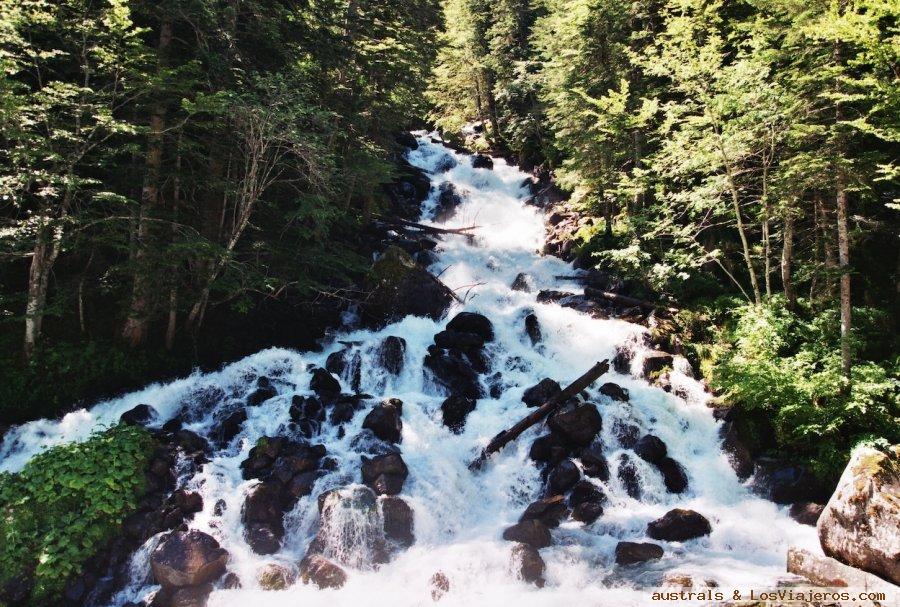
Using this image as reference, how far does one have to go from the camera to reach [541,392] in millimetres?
13078

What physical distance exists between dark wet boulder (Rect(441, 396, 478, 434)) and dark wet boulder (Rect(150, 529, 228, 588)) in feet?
19.3

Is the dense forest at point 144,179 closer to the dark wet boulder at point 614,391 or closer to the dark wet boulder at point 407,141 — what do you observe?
the dark wet boulder at point 614,391

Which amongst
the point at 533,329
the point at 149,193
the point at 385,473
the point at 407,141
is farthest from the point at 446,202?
the point at 385,473

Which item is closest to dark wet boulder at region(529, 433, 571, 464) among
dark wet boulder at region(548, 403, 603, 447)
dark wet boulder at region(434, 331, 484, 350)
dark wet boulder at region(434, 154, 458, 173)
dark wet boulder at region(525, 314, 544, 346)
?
dark wet boulder at region(548, 403, 603, 447)

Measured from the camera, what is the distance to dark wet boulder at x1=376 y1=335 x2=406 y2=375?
47.4 ft

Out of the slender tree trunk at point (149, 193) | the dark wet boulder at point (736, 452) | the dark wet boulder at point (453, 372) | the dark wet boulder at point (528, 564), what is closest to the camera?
the dark wet boulder at point (528, 564)

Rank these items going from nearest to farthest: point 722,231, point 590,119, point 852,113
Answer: point 852,113, point 722,231, point 590,119

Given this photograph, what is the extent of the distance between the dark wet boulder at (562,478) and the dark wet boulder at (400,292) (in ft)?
26.9

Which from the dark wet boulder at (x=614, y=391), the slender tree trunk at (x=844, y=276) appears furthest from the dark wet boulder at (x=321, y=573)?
the slender tree trunk at (x=844, y=276)

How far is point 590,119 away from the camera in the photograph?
2106 cm

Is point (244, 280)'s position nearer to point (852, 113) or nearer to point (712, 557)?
point (712, 557)

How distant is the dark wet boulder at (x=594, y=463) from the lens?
10.8 m

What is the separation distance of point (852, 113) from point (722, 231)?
7.53 m

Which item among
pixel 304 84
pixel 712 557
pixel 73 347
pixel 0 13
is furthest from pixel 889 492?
pixel 0 13
